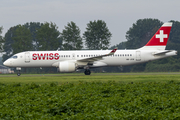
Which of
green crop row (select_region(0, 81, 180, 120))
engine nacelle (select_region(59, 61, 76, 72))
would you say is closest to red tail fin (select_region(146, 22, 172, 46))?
engine nacelle (select_region(59, 61, 76, 72))

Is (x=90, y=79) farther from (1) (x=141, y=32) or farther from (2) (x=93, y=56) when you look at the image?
(1) (x=141, y=32)

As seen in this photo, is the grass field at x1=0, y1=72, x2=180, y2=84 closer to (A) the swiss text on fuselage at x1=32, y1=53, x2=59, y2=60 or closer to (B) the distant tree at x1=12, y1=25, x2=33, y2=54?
(A) the swiss text on fuselage at x1=32, y1=53, x2=59, y2=60

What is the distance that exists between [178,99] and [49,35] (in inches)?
2474

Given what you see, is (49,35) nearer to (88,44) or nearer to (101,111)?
(88,44)

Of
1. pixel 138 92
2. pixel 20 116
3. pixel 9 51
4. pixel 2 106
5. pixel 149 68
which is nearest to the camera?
pixel 20 116

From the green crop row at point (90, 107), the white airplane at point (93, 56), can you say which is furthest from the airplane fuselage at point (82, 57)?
the green crop row at point (90, 107)

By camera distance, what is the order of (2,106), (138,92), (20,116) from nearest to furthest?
(20,116) → (2,106) → (138,92)

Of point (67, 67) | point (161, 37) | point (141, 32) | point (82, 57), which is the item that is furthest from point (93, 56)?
point (141, 32)

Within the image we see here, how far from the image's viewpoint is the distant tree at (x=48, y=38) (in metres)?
67.5

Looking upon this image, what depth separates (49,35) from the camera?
71375 mm

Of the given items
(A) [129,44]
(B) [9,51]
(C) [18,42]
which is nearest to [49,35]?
(C) [18,42]

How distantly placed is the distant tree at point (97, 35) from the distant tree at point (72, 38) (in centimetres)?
318

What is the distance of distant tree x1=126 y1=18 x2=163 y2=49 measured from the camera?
305ft

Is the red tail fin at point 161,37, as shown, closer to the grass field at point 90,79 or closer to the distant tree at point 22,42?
the grass field at point 90,79
